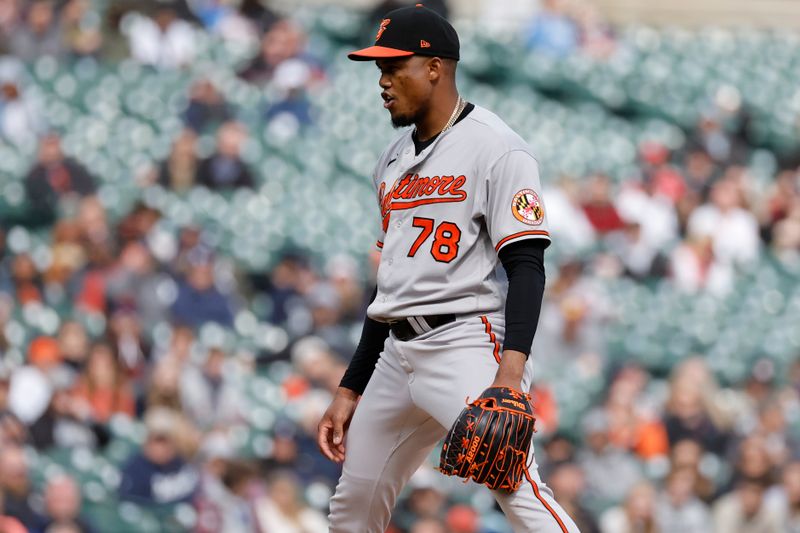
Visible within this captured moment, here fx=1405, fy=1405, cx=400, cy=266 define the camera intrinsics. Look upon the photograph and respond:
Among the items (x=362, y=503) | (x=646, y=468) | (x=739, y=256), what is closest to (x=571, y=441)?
(x=646, y=468)

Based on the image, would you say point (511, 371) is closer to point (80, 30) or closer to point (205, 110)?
point (205, 110)

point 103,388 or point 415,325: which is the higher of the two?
point 415,325

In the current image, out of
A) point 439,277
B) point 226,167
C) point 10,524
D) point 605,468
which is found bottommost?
point 605,468

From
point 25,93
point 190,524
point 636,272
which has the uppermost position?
point 25,93

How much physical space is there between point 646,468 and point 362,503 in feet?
14.3

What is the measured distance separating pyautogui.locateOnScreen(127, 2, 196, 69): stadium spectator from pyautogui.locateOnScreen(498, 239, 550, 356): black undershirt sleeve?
8.10 metres

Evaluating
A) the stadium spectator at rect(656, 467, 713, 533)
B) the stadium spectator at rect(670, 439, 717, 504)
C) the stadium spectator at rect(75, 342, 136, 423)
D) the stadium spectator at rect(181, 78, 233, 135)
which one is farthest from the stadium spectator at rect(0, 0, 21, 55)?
the stadium spectator at rect(656, 467, 713, 533)

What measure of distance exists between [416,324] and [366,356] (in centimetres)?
34

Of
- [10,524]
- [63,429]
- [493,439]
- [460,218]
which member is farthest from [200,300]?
[493,439]

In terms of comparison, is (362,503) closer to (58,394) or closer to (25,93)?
(58,394)

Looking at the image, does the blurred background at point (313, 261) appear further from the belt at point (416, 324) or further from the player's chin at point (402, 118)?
the player's chin at point (402, 118)

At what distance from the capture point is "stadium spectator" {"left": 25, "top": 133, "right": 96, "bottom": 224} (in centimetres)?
915

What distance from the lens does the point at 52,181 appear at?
30.2 ft

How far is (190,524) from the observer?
664cm
